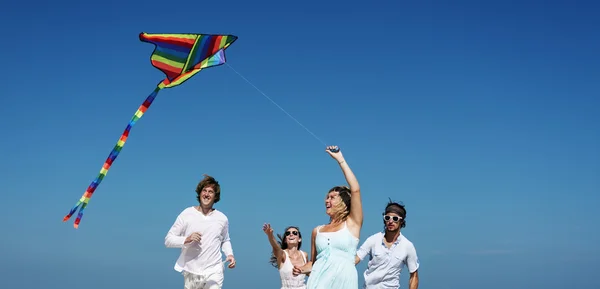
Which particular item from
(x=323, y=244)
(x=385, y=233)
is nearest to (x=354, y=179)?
(x=323, y=244)

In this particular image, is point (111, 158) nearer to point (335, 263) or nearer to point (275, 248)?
point (275, 248)

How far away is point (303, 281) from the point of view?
1245 centimetres

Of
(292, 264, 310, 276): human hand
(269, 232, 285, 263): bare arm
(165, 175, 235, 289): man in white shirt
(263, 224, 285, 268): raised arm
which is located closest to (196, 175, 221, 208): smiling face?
(165, 175, 235, 289): man in white shirt

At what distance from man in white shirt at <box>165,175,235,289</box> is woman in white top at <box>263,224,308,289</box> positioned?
1.04m

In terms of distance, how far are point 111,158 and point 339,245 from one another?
5.37 m

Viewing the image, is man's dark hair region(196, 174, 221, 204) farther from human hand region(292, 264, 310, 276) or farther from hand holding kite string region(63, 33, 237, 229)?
human hand region(292, 264, 310, 276)

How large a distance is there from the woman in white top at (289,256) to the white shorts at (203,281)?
1.24 m

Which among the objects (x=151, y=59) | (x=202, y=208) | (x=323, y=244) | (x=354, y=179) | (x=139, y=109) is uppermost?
(x=151, y=59)

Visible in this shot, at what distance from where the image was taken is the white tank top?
40.5ft

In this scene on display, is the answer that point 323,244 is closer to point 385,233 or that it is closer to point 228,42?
point 385,233

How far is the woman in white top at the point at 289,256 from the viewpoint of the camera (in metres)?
12.4

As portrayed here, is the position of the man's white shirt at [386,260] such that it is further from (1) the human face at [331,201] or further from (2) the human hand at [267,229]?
(1) the human face at [331,201]

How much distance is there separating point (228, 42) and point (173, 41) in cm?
91

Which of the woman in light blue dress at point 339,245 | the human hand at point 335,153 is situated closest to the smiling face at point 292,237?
the woman in light blue dress at point 339,245
